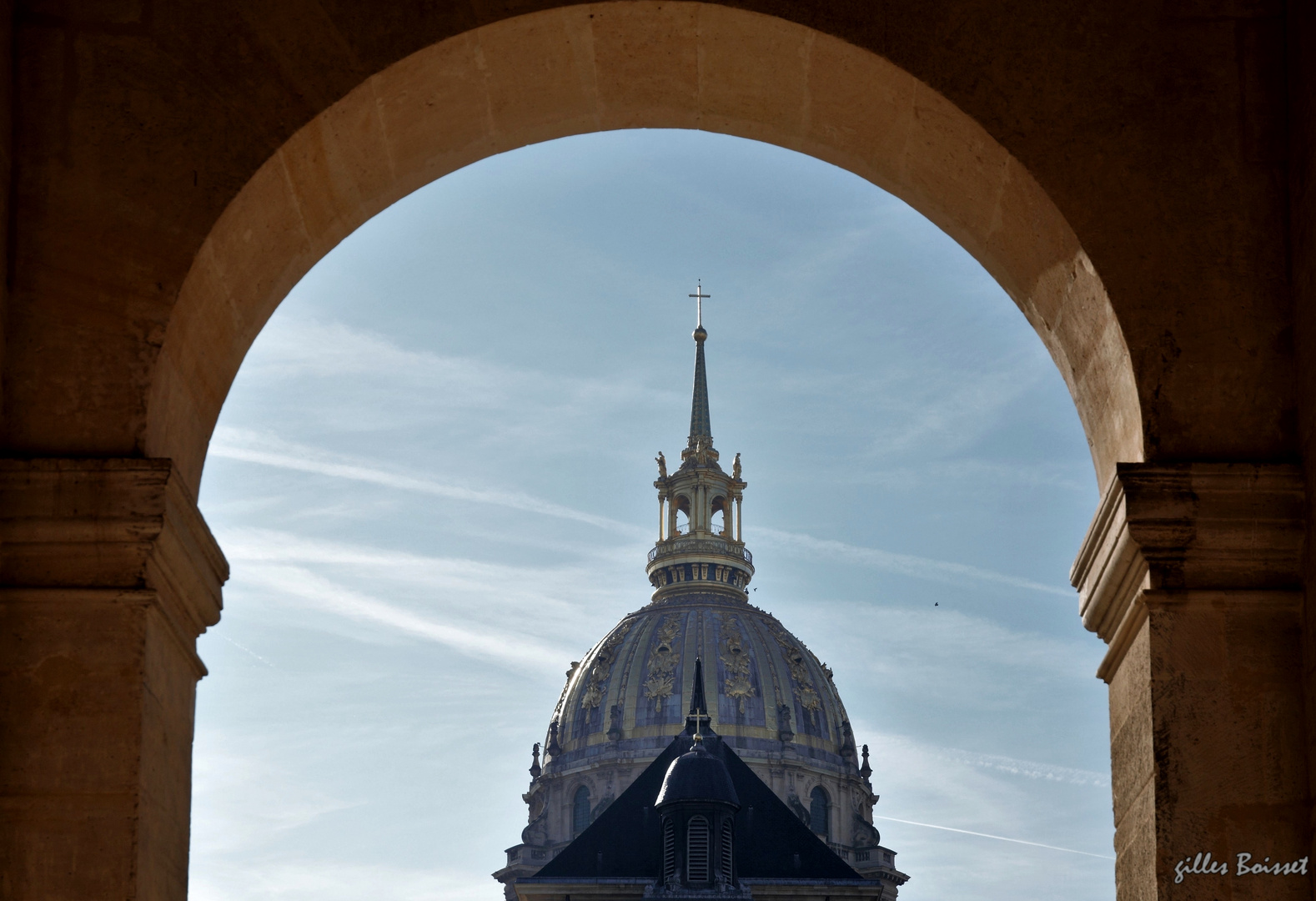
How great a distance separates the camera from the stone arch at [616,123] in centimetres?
729

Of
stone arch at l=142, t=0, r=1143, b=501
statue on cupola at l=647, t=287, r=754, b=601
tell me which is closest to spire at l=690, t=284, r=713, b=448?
statue on cupola at l=647, t=287, r=754, b=601

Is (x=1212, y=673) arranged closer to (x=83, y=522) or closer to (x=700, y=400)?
(x=83, y=522)

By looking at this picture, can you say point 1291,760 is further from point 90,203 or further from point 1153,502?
point 90,203

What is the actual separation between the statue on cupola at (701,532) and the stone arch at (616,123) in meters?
135

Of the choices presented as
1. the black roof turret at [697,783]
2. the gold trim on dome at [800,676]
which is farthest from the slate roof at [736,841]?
the gold trim on dome at [800,676]

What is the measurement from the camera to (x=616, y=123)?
26.6ft

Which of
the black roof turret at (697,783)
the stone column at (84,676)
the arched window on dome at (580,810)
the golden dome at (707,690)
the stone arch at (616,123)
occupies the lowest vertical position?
the stone column at (84,676)

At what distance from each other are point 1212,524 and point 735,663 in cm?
13121

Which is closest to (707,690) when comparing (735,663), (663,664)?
(735,663)

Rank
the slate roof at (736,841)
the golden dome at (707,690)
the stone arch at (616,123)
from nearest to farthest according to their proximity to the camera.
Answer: the stone arch at (616,123), the slate roof at (736,841), the golden dome at (707,690)

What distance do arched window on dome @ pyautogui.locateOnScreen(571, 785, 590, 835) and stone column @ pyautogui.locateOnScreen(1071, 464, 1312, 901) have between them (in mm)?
128118

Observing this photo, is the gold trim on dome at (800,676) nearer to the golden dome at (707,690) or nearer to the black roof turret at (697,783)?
the golden dome at (707,690)

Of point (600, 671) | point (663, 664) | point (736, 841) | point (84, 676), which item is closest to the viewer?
point (84, 676)

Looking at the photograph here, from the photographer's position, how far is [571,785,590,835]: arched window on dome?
13388cm
